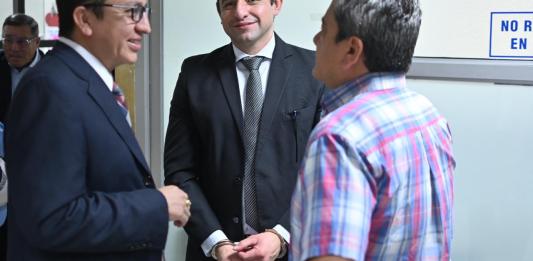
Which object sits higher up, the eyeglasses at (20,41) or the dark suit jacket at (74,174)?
the eyeglasses at (20,41)

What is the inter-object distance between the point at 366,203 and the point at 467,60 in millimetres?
1743

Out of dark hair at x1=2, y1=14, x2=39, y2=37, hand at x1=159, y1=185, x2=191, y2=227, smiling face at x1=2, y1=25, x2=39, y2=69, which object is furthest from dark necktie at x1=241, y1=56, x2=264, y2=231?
dark hair at x1=2, y1=14, x2=39, y2=37

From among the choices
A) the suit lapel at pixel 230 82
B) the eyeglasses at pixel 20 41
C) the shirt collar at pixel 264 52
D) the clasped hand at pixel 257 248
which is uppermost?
the eyeglasses at pixel 20 41

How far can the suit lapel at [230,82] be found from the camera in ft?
6.97

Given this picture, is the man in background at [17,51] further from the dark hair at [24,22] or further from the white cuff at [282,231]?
the white cuff at [282,231]

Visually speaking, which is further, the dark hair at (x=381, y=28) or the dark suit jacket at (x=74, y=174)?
the dark suit jacket at (x=74, y=174)

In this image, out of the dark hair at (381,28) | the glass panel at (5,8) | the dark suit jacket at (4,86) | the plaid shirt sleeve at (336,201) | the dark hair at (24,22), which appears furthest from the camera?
the glass panel at (5,8)

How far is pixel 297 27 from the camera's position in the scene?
317 cm

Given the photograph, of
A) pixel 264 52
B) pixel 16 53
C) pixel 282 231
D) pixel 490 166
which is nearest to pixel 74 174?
pixel 282 231

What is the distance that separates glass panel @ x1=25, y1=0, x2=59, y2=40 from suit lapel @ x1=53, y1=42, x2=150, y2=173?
3.72 metres

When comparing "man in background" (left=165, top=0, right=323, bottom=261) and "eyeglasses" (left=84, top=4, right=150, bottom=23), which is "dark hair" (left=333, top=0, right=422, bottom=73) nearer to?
"eyeglasses" (left=84, top=4, right=150, bottom=23)

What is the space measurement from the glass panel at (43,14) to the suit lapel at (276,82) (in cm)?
332

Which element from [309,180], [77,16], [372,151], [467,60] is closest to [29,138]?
[77,16]

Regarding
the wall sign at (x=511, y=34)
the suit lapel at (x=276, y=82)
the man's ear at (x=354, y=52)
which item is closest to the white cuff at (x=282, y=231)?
the suit lapel at (x=276, y=82)
